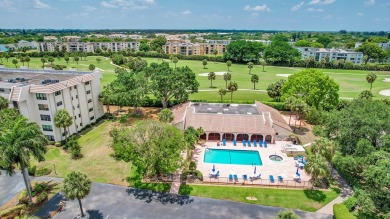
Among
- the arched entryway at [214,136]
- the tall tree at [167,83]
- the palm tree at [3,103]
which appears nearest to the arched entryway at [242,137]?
the arched entryway at [214,136]

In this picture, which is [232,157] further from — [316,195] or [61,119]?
[61,119]

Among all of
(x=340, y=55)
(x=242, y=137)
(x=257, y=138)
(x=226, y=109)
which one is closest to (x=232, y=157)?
(x=242, y=137)

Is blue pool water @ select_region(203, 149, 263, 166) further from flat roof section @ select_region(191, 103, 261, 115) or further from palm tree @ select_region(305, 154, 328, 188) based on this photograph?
flat roof section @ select_region(191, 103, 261, 115)

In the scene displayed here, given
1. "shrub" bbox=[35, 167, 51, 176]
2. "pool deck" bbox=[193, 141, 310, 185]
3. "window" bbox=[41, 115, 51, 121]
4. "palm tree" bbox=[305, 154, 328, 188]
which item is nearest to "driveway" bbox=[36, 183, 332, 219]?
"palm tree" bbox=[305, 154, 328, 188]

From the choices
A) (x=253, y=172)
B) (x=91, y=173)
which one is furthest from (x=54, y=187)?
(x=253, y=172)

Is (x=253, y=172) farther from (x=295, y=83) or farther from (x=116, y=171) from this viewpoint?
(x=295, y=83)
